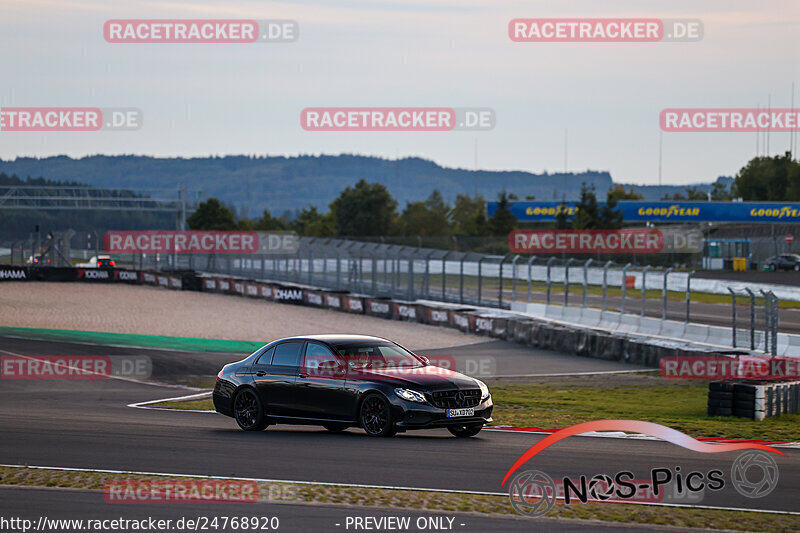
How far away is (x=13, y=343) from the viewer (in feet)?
88.1

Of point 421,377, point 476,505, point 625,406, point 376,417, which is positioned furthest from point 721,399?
point 476,505

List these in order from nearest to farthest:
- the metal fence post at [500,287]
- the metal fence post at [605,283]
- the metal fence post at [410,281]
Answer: the metal fence post at [605,283]
the metal fence post at [500,287]
the metal fence post at [410,281]

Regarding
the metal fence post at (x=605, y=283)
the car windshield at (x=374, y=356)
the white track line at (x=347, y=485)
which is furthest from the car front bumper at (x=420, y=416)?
the metal fence post at (x=605, y=283)

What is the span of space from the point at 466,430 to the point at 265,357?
119 inches

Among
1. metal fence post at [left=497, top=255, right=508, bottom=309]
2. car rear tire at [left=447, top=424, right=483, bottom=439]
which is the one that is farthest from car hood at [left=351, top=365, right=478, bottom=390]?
metal fence post at [left=497, top=255, right=508, bottom=309]

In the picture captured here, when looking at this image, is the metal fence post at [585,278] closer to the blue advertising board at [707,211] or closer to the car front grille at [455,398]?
the car front grille at [455,398]

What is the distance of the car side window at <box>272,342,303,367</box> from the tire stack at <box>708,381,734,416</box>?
694 centimetres

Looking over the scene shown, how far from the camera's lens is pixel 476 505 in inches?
338

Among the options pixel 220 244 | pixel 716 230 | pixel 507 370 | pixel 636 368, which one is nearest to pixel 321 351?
pixel 507 370

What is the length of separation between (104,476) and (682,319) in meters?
21.3

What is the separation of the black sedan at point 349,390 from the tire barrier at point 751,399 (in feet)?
16.2

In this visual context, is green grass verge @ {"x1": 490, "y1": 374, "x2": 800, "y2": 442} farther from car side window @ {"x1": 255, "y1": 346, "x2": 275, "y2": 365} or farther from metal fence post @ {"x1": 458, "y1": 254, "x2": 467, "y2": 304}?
metal fence post @ {"x1": 458, "y1": 254, "x2": 467, "y2": 304}

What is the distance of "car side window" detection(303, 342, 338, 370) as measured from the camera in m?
12.9

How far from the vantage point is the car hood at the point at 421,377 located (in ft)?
39.7
